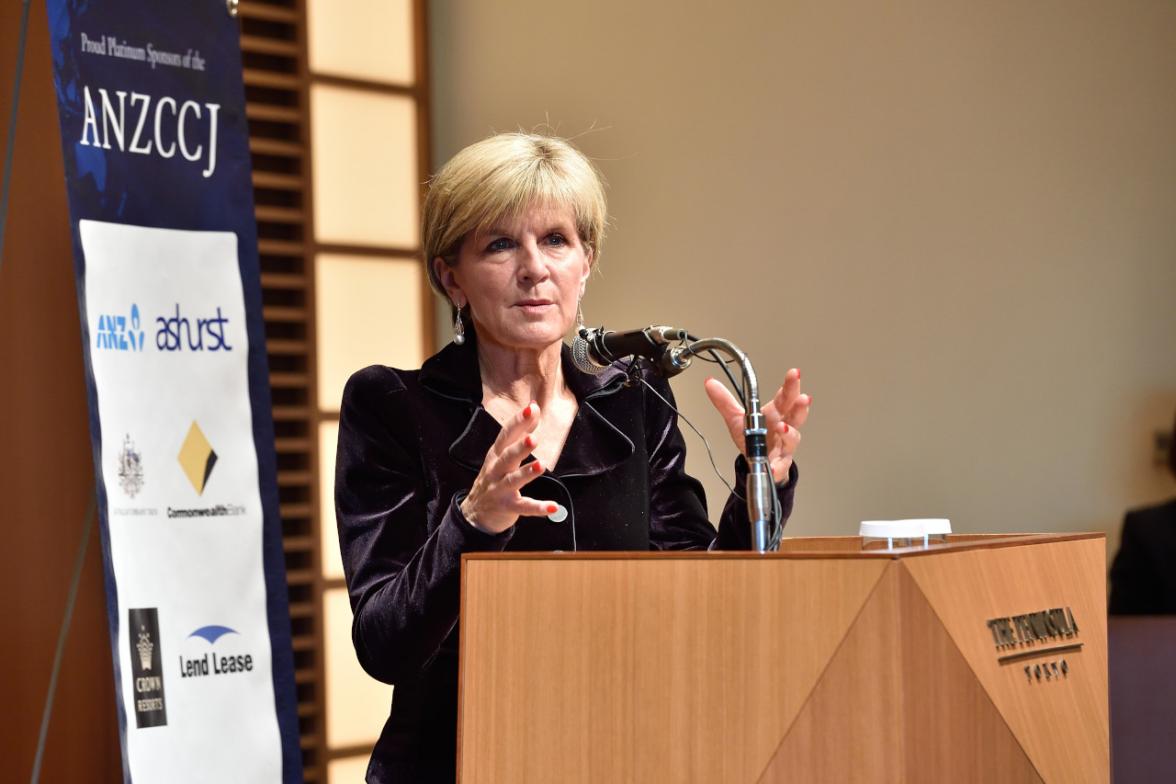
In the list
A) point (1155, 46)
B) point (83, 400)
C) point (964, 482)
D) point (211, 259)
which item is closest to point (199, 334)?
point (211, 259)

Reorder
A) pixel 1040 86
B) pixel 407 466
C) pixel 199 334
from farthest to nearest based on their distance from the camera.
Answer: pixel 1040 86 < pixel 199 334 < pixel 407 466

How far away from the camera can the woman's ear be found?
1785 millimetres

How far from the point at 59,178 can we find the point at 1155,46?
3899mm

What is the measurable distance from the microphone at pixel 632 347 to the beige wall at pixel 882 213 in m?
2.75

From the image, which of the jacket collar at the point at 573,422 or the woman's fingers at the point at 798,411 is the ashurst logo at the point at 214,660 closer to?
the jacket collar at the point at 573,422

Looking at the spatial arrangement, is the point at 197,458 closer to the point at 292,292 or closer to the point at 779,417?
the point at 292,292

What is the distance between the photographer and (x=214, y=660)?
9.89 feet

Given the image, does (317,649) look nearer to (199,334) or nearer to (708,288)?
(199,334)

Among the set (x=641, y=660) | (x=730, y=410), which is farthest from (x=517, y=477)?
(x=730, y=410)

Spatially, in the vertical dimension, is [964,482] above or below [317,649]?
above

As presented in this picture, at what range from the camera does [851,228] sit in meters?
4.54

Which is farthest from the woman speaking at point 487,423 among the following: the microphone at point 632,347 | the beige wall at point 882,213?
the beige wall at point 882,213

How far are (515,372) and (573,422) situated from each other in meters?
0.10

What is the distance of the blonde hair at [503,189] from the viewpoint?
169cm
